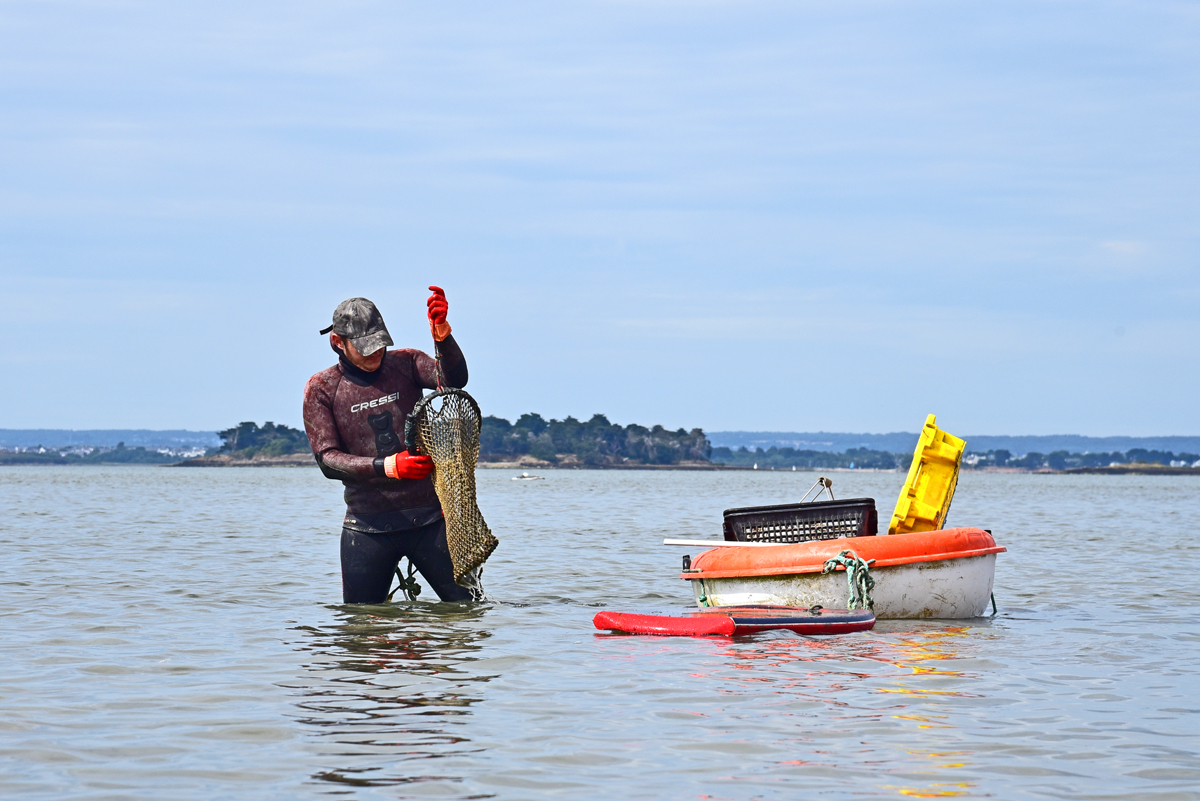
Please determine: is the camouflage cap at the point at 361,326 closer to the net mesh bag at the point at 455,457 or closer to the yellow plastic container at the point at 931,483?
the net mesh bag at the point at 455,457

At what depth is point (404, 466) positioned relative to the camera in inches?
370

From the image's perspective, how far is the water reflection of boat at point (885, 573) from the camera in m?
11.2

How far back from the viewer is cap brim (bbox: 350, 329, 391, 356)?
966cm

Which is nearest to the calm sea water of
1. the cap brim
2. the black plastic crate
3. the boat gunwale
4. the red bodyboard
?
the red bodyboard

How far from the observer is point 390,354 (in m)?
10.0

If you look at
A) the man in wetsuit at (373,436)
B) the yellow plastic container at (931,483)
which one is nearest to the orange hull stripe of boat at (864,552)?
the yellow plastic container at (931,483)

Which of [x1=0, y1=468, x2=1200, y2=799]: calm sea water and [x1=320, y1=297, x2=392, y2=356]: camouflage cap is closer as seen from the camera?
[x1=0, y1=468, x2=1200, y2=799]: calm sea water

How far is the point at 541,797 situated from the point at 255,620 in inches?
258

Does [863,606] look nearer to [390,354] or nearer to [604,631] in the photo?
[604,631]

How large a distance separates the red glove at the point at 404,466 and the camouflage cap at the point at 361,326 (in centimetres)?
84

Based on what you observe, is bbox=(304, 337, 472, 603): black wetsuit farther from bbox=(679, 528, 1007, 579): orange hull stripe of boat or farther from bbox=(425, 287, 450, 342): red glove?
bbox=(679, 528, 1007, 579): orange hull stripe of boat

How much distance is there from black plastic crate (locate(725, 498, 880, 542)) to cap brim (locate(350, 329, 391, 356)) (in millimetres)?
3971

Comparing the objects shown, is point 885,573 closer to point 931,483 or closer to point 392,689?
point 931,483

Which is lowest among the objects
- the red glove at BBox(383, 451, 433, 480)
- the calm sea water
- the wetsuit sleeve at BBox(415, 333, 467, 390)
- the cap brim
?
the calm sea water
